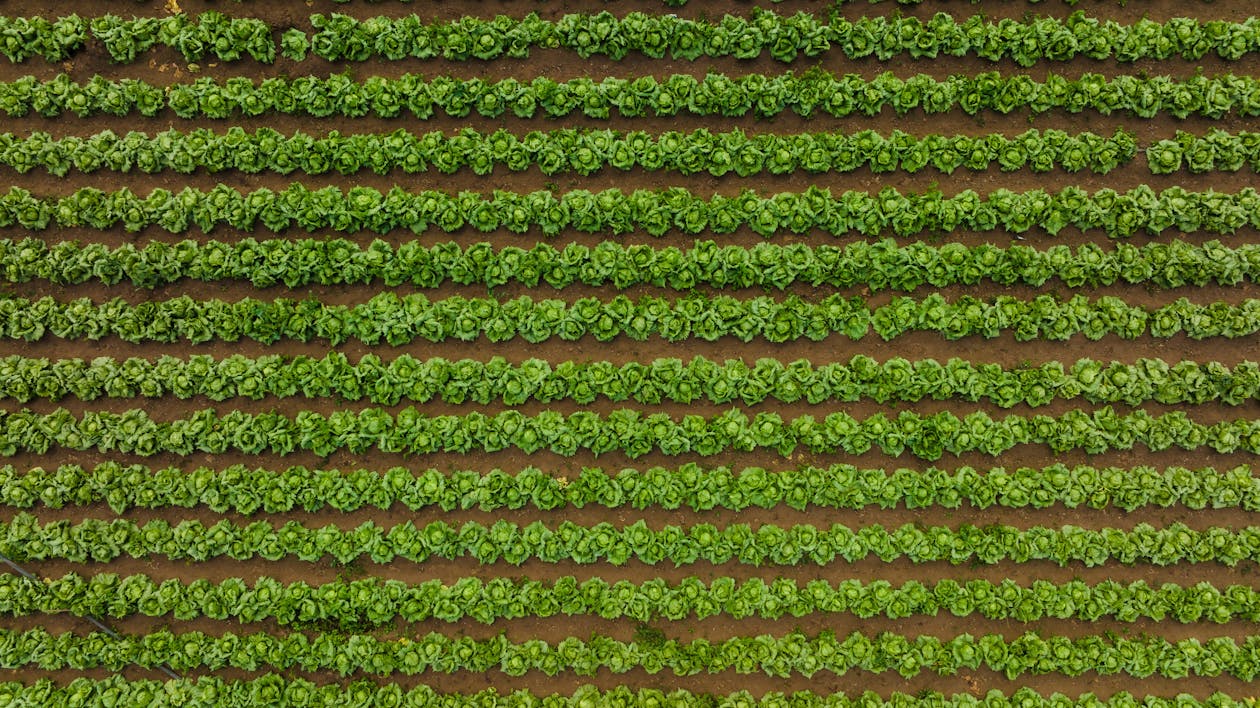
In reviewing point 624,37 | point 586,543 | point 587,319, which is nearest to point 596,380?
point 587,319

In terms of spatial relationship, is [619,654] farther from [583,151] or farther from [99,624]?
[99,624]

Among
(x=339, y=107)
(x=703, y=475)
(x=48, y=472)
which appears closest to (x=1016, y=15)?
(x=703, y=475)

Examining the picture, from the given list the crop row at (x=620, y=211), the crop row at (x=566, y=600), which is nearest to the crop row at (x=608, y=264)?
the crop row at (x=620, y=211)

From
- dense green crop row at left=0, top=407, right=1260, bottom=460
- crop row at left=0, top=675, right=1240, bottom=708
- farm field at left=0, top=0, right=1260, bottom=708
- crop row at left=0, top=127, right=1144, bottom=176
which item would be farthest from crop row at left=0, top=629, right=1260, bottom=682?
crop row at left=0, top=127, right=1144, bottom=176

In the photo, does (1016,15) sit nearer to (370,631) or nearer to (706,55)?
(706,55)

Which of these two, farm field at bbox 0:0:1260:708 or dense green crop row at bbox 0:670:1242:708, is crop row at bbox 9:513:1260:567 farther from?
dense green crop row at bbox 0:670:1242:708

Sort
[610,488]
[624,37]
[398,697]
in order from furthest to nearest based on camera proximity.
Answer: [624,37]
[610,488]
[398,697]
